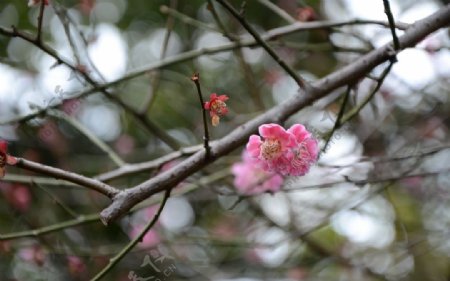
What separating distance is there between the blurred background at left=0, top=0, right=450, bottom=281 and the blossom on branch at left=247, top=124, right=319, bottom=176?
656mm

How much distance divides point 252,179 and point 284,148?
781 millimetres

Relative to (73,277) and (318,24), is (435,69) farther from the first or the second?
(73,277)

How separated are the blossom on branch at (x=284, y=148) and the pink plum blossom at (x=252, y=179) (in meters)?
0.51

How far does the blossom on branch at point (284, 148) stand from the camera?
3.81 feet

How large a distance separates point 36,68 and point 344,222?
6.19 ft

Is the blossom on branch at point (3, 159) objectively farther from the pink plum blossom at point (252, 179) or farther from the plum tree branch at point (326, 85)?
the pink plum blossom at point (252, 179)

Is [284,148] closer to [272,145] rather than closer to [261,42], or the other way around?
[272,145]

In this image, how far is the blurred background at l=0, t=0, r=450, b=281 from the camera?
2145 millimetres

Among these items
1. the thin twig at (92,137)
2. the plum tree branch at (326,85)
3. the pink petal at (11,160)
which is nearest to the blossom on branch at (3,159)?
the pink petal at (11,160)

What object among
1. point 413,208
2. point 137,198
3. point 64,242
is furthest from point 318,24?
point 413,208

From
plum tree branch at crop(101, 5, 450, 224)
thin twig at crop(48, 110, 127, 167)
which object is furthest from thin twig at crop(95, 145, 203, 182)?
plum tree branch at crop(101, 5, 450, 224)

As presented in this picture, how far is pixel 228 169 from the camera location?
84.5 inches

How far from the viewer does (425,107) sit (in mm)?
2762

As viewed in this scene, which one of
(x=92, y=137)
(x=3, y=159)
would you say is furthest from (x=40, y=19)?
(x=92, y=137)
